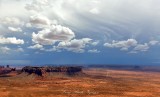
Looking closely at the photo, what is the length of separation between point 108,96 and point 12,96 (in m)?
44.4

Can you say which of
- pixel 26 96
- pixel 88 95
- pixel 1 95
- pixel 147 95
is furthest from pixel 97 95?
pixel 1 95

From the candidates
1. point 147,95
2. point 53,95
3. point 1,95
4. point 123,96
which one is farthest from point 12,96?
point 147,95

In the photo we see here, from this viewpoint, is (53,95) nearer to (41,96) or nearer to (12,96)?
(41,96)

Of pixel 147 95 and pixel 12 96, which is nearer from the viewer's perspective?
pixel 12 96

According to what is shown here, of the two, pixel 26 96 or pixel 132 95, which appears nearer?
pixel 26 96

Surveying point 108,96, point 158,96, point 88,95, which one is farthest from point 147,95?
point 88,95

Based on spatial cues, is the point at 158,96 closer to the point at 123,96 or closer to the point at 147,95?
the point at 147,95

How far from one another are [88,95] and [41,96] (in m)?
22.7

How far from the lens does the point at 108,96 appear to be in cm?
13300

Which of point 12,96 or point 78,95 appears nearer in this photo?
point 12,96

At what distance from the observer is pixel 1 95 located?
422ft

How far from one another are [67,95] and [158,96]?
43907 millimetres

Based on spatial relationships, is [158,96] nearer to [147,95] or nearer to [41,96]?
[147,95]

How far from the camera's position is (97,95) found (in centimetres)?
13588
